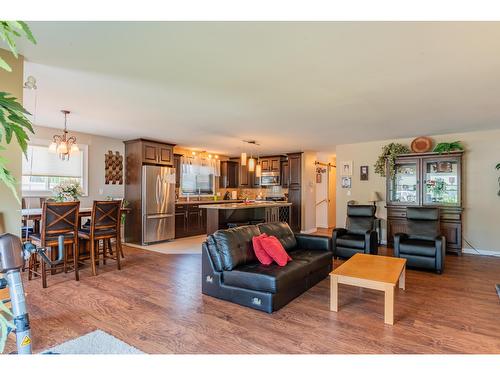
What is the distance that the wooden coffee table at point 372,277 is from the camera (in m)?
2.57

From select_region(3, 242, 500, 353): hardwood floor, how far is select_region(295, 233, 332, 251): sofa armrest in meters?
0.53

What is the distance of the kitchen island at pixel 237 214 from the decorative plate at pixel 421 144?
3.24 metres

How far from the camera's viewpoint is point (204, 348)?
216 centimetres

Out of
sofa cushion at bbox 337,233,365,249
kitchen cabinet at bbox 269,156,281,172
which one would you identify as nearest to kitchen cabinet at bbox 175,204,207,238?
kitchen cabinet at bbox 269,156,281,172

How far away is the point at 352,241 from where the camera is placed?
15.9 ft

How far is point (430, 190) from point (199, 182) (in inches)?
228

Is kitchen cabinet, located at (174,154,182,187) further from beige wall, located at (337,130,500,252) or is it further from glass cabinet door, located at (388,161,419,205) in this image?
beige wall, located at (337,130,500,252)

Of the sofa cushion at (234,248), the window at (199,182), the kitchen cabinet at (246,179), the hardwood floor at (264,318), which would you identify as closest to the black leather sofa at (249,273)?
the sofa cushion at (234,248)

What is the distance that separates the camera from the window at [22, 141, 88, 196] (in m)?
5.05

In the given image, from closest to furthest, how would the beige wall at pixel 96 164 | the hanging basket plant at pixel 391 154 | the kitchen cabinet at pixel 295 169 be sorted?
1. the beige wall at pixel 96 164
2. the hanging basket plant at pixel 391 154
3. the kitchen cabinet at pixel 295 169

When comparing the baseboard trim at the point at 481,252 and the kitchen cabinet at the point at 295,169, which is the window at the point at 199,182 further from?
the baseboard trim at the point at 481,252

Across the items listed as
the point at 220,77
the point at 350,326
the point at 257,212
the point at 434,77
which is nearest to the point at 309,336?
the point at 350,326
